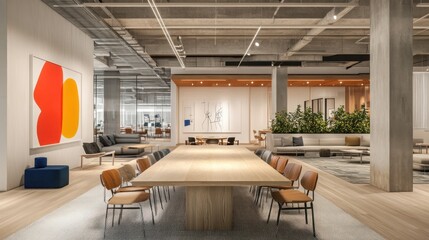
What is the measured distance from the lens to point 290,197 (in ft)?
15.0

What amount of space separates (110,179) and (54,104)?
5272mm

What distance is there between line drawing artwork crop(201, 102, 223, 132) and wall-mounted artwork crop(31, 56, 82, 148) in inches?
437

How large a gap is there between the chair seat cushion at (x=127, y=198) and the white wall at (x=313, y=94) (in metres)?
17.8

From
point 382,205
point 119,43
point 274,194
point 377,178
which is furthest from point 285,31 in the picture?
point 274,194

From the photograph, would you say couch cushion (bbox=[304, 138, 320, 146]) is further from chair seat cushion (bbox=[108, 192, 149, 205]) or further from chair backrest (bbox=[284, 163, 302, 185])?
chair seat cushion (bbox=[108, 192, 149, 205])

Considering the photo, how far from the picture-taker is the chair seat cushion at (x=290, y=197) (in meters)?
4.42

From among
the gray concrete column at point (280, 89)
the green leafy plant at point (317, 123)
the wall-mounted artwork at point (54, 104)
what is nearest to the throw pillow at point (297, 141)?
the green leafy plant at point (317, 123)

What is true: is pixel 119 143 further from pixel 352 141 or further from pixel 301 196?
pixel 301 196

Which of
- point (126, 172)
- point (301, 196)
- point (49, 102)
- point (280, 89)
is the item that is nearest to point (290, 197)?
point (301, 196)

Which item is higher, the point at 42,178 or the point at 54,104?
the point at 54,104

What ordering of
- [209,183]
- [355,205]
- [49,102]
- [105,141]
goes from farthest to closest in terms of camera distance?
[105,141] < [49,102] < [355,205] < [209,183]

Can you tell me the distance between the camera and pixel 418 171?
10.3 meters

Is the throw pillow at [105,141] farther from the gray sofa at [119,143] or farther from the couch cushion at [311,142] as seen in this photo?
the couch cushion at [311,142]

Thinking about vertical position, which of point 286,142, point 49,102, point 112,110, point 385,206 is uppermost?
point 112,110
